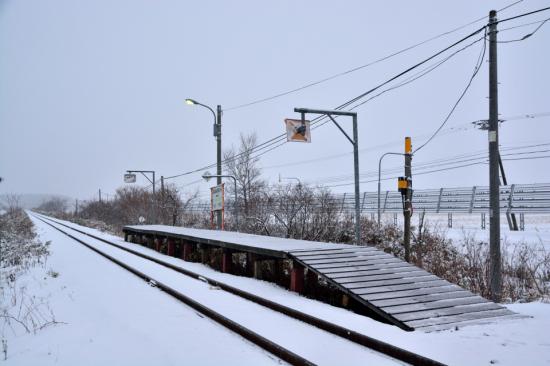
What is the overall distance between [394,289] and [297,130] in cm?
722

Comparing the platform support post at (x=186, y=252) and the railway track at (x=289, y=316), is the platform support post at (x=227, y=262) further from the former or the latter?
the platform support post at (x=186, y=252)

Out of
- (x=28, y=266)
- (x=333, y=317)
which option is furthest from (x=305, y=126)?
(x=28, y=266)

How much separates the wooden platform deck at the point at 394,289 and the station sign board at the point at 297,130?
4.89 meters

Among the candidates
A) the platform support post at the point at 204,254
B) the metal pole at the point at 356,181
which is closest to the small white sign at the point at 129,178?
the platform support post at the point at 204,254

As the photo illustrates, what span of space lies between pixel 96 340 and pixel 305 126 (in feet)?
29.9

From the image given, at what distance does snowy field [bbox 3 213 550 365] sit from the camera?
4.44 m

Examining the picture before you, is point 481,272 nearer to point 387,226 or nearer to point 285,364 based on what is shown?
point 285,364

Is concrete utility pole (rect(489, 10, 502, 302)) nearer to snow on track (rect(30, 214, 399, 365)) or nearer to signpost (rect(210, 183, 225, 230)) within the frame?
snow on track (rect(30, 214, 399, 365))

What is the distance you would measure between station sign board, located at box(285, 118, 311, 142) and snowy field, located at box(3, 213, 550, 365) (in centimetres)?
610

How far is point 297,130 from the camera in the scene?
12953 mm

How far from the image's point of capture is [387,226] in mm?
19375

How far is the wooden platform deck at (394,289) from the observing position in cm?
567

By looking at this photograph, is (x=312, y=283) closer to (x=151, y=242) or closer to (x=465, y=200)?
(x=151, y=242)

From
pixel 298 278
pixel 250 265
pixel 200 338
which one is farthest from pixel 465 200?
pixel 200 338
